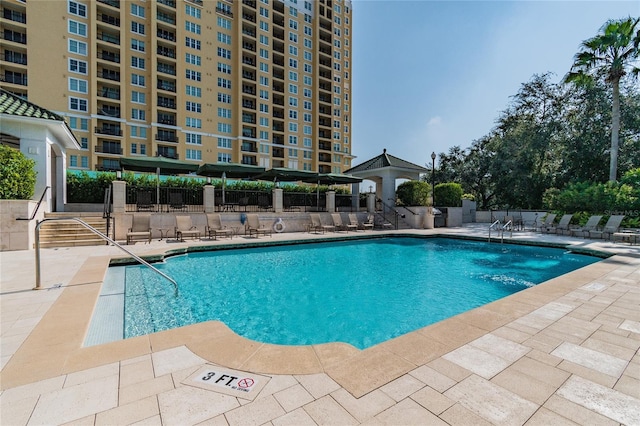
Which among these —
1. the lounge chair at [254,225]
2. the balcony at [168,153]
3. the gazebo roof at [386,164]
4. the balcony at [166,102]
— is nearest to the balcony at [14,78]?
the balcony at [166,102]

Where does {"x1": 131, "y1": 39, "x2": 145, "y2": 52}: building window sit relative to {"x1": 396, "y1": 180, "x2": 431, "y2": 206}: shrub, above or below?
above

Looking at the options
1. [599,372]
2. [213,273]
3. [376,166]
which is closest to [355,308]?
[599,372]

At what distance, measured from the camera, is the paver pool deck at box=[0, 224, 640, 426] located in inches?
75.2

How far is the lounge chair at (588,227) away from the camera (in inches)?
539

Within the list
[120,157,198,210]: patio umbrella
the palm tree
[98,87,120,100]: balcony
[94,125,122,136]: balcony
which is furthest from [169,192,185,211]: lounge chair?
[98,87,120,100]: balcony

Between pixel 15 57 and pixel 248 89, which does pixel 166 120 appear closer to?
pixel 248 89

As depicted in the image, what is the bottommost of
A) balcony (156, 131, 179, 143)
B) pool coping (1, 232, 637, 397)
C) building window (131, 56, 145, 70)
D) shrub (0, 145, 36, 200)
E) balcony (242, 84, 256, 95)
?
pool coping (1, 232, 637, 397)

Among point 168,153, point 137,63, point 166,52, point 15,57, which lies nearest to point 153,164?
point 168,153

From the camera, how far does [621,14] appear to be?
15.9 m

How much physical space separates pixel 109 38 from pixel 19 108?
32.2 metres

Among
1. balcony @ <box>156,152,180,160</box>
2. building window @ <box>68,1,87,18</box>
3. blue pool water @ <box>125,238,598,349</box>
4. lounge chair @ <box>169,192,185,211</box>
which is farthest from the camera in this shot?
balcony @ <box>156,152,180,160</box>

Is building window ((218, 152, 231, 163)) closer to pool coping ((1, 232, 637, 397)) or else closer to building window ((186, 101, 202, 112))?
building window ((186, 101, 202, 112))

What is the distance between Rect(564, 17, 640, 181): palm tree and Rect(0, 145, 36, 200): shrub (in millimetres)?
26238

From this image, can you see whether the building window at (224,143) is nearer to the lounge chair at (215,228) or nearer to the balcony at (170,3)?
the balcony at (170,3)
